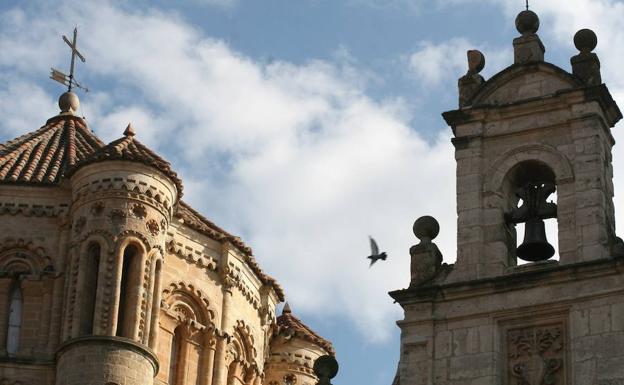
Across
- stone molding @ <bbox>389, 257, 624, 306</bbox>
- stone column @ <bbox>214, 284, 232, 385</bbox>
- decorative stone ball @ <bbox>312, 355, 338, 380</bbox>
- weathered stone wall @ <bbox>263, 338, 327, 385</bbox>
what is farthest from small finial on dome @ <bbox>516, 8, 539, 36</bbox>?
weathered stone wall @ <bbox>263, 338, 327, 385</bbox>

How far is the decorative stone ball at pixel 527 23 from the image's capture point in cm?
4025

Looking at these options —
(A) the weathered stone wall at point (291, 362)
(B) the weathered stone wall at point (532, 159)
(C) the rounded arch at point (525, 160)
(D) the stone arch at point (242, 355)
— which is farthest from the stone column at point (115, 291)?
(C) the rounded arch at point (525, 160)

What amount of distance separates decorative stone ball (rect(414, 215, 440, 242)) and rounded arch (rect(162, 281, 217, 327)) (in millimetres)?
15429

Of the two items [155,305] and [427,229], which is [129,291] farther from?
[427,229]

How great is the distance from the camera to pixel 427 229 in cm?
3831

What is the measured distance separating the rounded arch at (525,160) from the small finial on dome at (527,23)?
7.53ft

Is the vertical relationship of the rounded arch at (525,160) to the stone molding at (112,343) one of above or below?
below

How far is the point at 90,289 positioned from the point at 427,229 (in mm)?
14233

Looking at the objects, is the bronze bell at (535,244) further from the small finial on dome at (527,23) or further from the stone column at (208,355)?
the stone column at (208,355)

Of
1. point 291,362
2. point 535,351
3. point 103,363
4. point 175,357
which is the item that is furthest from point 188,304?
point 535,351

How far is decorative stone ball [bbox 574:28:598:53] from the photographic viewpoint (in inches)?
1549

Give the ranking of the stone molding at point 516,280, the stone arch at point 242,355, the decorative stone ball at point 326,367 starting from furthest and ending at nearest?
the stone arch at point 242,355
the decorative stone ball at point 326,367
the stone molding at point 516,280

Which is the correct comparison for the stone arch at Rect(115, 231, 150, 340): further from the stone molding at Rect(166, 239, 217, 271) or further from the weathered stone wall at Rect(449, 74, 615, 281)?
the weathered stone wall at Rect(449, 74, 615, 281)

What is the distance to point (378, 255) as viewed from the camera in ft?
138
